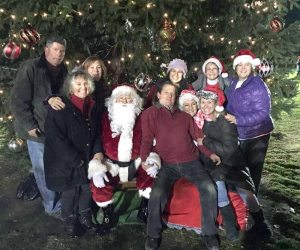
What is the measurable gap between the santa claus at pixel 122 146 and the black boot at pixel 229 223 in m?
1.03

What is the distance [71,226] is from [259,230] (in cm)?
252

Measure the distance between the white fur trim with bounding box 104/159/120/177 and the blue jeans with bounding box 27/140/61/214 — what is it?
3.18ft

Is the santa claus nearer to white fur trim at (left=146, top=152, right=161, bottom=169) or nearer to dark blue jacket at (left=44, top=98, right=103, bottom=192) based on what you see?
white fur trim at (left=146, top=152, right=161, bottom=169)

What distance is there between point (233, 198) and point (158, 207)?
1050 millimetres

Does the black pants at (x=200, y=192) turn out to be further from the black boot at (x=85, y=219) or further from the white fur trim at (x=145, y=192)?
the black boot at (x=85, y=219)

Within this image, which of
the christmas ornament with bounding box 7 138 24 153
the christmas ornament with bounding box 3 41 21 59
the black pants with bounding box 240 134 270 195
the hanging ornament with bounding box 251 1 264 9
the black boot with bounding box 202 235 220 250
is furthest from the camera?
the hanging ornament with bounding box 251 1 264 9

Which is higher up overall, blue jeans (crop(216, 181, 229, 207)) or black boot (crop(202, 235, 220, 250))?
blue jeans (crop(216, 181, 229, 207))

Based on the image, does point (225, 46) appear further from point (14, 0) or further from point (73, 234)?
point (73, 234)

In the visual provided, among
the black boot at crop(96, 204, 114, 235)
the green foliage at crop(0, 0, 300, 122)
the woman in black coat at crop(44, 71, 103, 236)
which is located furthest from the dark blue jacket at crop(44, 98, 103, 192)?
the green foliage at crop(0, 0, 300, 122)

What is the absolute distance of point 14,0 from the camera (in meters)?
5.34

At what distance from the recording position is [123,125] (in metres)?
4.71

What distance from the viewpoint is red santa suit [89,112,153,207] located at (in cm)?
463

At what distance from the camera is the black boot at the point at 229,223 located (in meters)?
4.40

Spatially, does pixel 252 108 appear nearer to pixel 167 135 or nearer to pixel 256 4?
pixel 167 135
